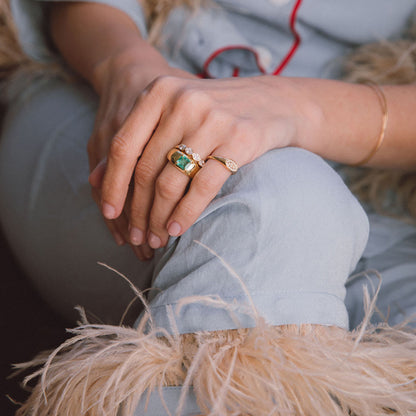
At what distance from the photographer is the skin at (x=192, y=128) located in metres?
0.43

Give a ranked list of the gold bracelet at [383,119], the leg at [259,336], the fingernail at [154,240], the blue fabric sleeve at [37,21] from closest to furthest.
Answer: the leg at [259,336], the fingernail at [154,240], the gold bracelet at [383,119], the blue fabric sleeve at [37,21]

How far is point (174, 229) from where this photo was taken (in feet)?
1.36

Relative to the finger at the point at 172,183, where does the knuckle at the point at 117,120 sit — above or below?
below

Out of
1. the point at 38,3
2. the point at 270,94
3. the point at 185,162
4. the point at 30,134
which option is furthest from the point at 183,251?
the point at 38,3

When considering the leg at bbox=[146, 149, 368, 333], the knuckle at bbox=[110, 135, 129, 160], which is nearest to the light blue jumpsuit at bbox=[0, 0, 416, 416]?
the leg at bbox=[146, 149, 368, 333]

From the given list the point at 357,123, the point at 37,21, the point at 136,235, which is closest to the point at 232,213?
the point at 136,235

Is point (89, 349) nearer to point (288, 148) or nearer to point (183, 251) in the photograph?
point (183, 251)

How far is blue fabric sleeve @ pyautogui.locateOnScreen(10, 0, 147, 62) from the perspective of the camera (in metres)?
0.73

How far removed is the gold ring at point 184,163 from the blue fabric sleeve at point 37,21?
0.41 metres

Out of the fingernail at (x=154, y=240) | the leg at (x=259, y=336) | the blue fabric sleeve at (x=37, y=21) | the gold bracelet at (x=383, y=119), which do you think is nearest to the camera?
the leg at (x=259, y=336)

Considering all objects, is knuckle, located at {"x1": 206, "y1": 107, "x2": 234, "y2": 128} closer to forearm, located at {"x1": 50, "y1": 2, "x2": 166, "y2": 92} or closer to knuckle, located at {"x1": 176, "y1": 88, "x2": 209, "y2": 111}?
knuckle, located at {"x1": 176, "y1": 88, "x2": 209, "y2": 111}

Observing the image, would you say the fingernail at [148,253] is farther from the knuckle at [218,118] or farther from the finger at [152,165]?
the knuckle at [218,118]

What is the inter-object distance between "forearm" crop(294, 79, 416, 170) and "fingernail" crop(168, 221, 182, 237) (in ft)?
0.60

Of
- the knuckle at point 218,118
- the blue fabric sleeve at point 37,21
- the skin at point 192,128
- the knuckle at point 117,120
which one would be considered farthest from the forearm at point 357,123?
the blue fabric sleeve at point 37,21
